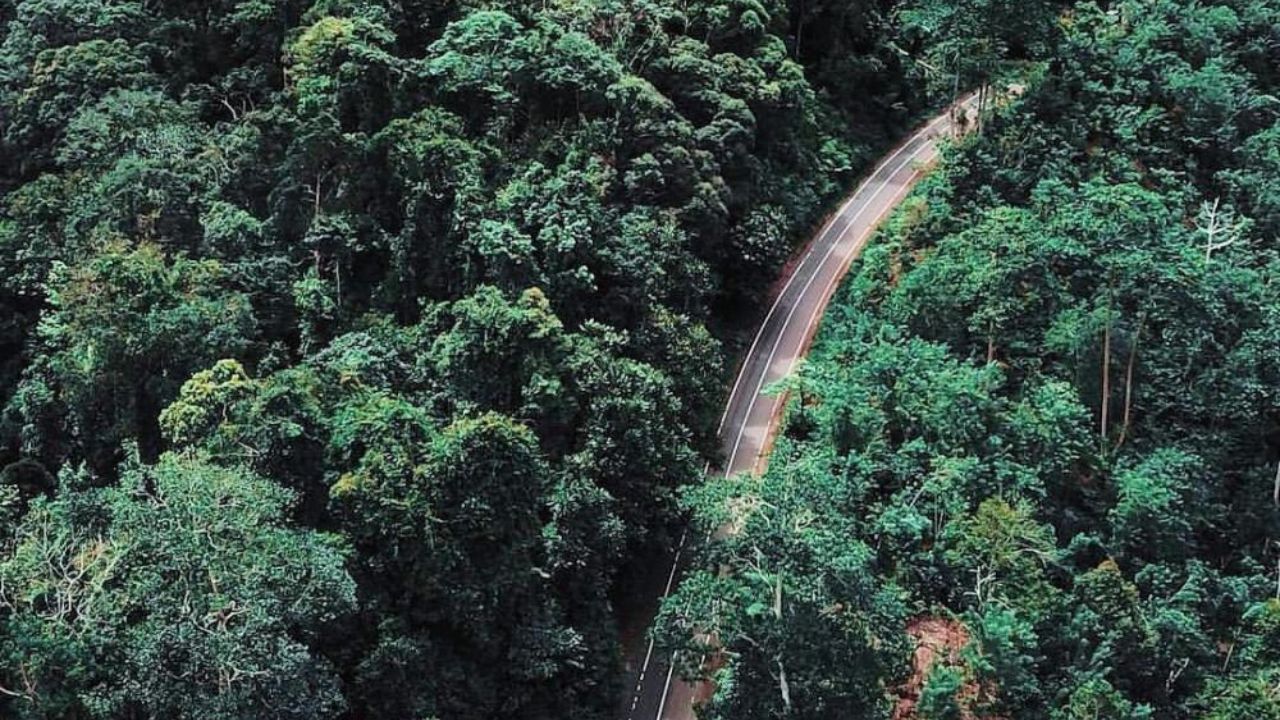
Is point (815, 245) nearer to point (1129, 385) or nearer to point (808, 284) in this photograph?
point (808, 284)

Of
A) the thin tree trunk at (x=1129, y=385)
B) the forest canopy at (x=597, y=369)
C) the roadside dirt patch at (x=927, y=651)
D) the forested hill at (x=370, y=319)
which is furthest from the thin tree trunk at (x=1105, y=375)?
the forested hill at (x=370, y=319)

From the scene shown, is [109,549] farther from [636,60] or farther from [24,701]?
[636,60]

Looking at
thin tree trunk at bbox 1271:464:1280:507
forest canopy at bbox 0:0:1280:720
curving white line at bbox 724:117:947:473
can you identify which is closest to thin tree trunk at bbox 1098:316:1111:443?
forest canopy at bbox 0:0:1280:720

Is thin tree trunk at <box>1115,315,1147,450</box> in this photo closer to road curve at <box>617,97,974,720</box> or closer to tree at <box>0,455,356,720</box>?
road curve at <box>617,97,974,720</box>

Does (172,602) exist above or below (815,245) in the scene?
Answer: above

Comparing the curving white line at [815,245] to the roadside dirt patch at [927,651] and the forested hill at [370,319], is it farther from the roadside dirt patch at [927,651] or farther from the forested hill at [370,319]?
the roadside dirt patch at [927,651]

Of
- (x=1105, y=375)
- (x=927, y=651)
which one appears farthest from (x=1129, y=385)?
(x=927, y=651)
